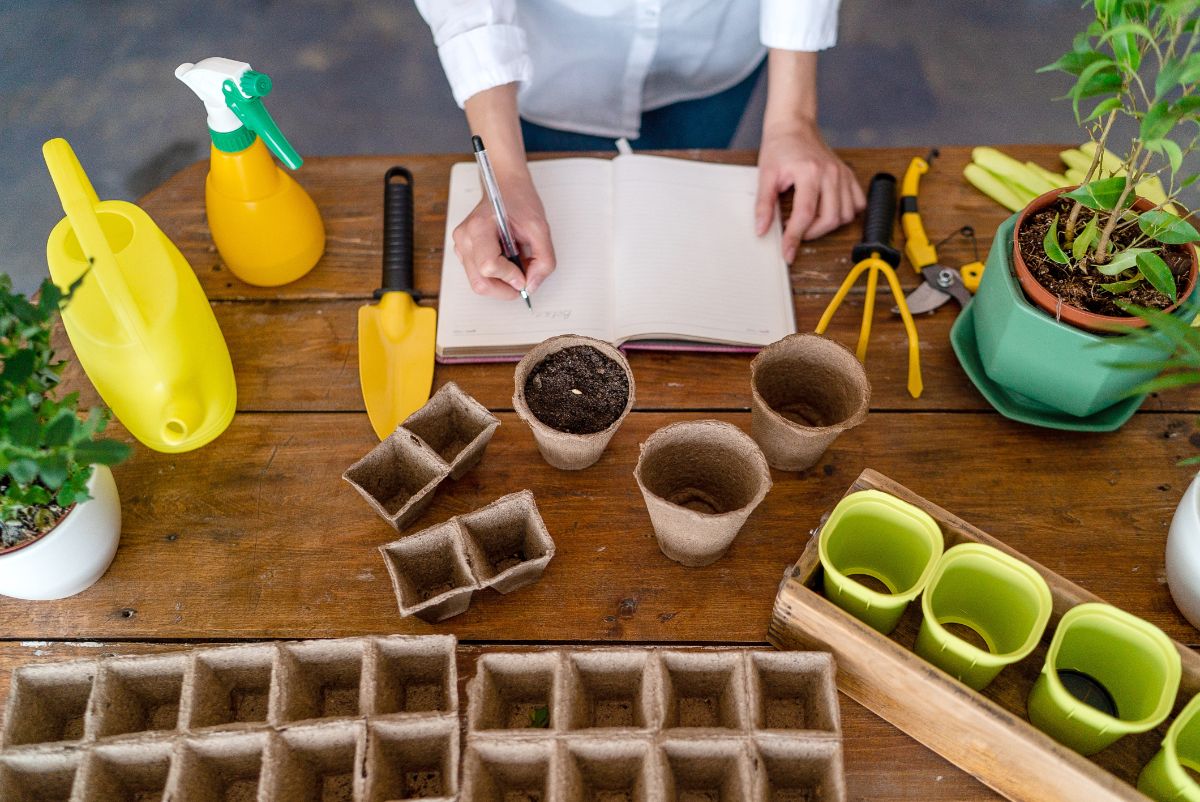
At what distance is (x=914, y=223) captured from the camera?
1.19 metres

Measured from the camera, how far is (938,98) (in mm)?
2590

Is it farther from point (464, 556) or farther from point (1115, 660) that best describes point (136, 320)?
point (1115, 660)

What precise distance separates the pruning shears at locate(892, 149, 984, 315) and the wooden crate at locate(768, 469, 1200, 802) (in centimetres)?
38

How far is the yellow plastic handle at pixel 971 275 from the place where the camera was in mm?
1152

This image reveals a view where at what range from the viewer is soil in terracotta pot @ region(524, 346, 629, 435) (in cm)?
93

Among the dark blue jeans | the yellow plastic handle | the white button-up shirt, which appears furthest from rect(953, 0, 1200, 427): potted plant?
the dark blue jeans

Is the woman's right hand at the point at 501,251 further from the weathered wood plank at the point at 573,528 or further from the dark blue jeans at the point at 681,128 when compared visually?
the dark blue jeans at the point at 681,128

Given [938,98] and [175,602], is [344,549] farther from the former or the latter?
[938,98]

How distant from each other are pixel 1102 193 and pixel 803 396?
0.37 m

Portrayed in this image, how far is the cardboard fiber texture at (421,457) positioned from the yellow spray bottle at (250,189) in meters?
0.33

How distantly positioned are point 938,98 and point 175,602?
2.52m

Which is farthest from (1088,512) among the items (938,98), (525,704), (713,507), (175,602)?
(938,98)

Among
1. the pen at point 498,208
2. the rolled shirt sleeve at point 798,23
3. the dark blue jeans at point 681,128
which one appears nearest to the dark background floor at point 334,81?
the dark blue jeans at point 681,128

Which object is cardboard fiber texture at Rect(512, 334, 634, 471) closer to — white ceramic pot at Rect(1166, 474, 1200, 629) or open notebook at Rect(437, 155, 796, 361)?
open notebook at Rect(437, 155, 796, 361)
